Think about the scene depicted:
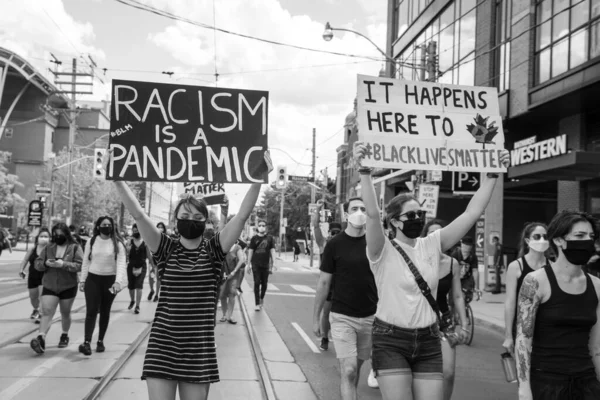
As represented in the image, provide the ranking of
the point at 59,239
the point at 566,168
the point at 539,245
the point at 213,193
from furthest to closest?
the point at 566,168 → the point at 213,193 → the point at 59,239 → the point at 539,245

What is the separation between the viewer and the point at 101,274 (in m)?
8.27

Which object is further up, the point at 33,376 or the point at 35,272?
the point at 35,272

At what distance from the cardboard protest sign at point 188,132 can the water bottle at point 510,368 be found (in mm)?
2086

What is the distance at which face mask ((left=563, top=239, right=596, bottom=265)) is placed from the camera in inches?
143

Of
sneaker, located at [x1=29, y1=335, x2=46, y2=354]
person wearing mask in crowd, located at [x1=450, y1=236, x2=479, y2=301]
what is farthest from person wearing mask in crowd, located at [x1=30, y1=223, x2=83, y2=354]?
person wearing mask in crowd, located at [x1=450, y1=236, x2=479, y2=301]

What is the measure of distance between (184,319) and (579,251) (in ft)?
7.64

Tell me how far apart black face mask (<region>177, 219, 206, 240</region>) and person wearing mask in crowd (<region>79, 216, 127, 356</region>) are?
455 cm

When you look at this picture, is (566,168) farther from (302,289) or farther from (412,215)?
(412,215)

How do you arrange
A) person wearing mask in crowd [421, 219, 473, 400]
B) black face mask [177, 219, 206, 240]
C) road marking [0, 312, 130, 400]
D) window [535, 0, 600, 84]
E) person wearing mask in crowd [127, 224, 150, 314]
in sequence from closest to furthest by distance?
1. black face mask [177, 219, 206, 240]
2. person wearing mask in crowd [421, 219, 473, 400]
3. road marking [0, 312, 130, 400]
4. person wearing mask in crowd [127, 224, 150, 314]
5. window [535, 0, 600, 84]

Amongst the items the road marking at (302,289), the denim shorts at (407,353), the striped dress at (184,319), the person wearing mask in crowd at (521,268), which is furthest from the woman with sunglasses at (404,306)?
the road marking at (302,289)

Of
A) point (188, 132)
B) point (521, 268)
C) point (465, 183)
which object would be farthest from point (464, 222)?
point (465, 183)

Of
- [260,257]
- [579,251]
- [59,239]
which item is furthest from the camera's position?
[260,257]

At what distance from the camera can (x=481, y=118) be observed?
5711 mm

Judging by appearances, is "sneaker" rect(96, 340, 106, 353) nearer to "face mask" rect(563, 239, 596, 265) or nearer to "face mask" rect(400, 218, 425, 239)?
"face mask" rect(400, 218, 425, 239)
